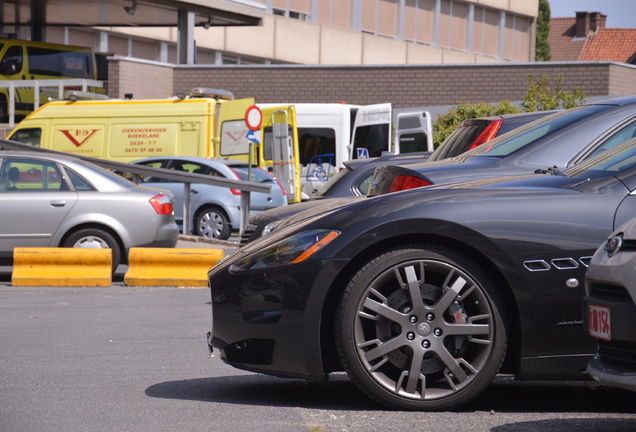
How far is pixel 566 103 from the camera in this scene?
24.8 metres

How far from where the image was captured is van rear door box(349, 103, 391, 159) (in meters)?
23.1

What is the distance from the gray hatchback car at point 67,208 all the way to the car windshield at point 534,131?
225 inches

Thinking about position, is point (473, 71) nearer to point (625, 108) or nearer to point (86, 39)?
point (86, 39)

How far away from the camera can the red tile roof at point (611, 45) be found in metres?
72.0

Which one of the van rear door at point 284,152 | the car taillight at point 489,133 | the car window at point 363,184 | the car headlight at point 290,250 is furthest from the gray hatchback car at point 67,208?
the van rear door at point 284,152

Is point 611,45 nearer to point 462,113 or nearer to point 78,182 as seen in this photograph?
point 462,113

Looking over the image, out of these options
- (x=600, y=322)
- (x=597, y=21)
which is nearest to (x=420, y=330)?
(x=600, y=322)

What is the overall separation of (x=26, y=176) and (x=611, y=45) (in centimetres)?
6850

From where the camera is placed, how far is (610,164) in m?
4.98

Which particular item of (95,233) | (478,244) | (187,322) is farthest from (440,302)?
(95,233)

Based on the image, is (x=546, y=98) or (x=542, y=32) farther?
(x=542, y=32)

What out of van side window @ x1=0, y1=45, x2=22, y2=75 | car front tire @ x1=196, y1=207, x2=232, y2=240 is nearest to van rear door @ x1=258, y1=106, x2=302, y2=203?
car front tire @ x1=196, y1=207, x2=232, y2=240

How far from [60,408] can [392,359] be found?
5.28ft

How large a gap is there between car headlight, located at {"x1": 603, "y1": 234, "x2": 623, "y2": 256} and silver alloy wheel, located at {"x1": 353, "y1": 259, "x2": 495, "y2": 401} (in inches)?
27.9
